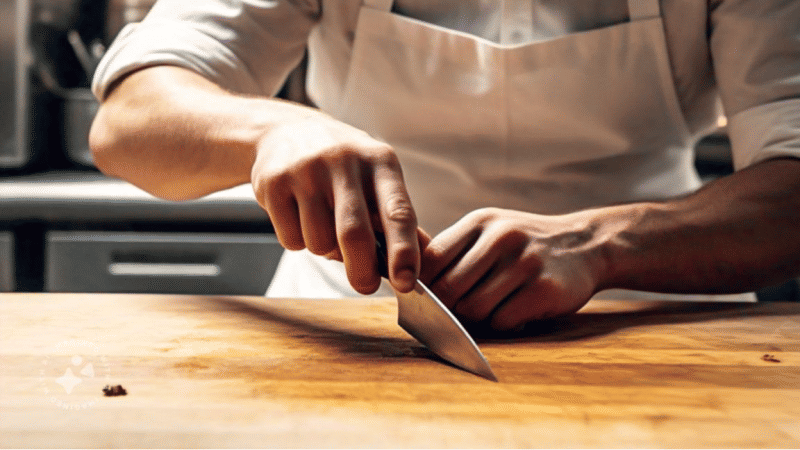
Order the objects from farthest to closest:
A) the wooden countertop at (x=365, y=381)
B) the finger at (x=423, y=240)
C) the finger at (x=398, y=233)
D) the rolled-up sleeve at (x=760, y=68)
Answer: the rolled-up sleeve at (x=760, y=68) < the finger at (x=423, y=240) < the finger at (x=398, y=233) < the wooden countertop at (x=365, y=381)

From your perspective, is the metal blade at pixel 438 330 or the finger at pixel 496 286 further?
the finger at pixel 496 286

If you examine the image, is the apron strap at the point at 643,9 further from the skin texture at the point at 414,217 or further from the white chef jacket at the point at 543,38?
the skin texture at the point at 414,217

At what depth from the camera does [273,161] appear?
0.51 m

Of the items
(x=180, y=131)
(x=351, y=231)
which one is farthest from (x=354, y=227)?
(x=180, y=131)

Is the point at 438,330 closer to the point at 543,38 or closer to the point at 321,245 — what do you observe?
the point at 321,245

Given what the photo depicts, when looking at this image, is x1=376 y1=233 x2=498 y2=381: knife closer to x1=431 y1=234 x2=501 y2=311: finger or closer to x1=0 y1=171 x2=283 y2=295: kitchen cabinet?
x1=431 y1=234 x2=501 y2=311: finger

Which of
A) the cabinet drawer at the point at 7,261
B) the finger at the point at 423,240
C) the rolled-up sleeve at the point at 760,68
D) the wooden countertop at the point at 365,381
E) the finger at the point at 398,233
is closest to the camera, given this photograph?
the wooden countertop at the point at 365,381

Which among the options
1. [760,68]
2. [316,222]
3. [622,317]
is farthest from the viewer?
[760,68]

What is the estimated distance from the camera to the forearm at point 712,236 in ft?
2.07

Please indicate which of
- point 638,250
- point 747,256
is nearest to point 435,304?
point 638,250

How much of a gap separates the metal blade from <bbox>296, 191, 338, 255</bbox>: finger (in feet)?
0.21

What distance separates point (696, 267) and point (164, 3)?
0.60 meters

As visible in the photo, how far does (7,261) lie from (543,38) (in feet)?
3.26

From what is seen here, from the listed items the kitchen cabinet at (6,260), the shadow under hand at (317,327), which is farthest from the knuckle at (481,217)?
the kitchen cabinet at (6,260)
